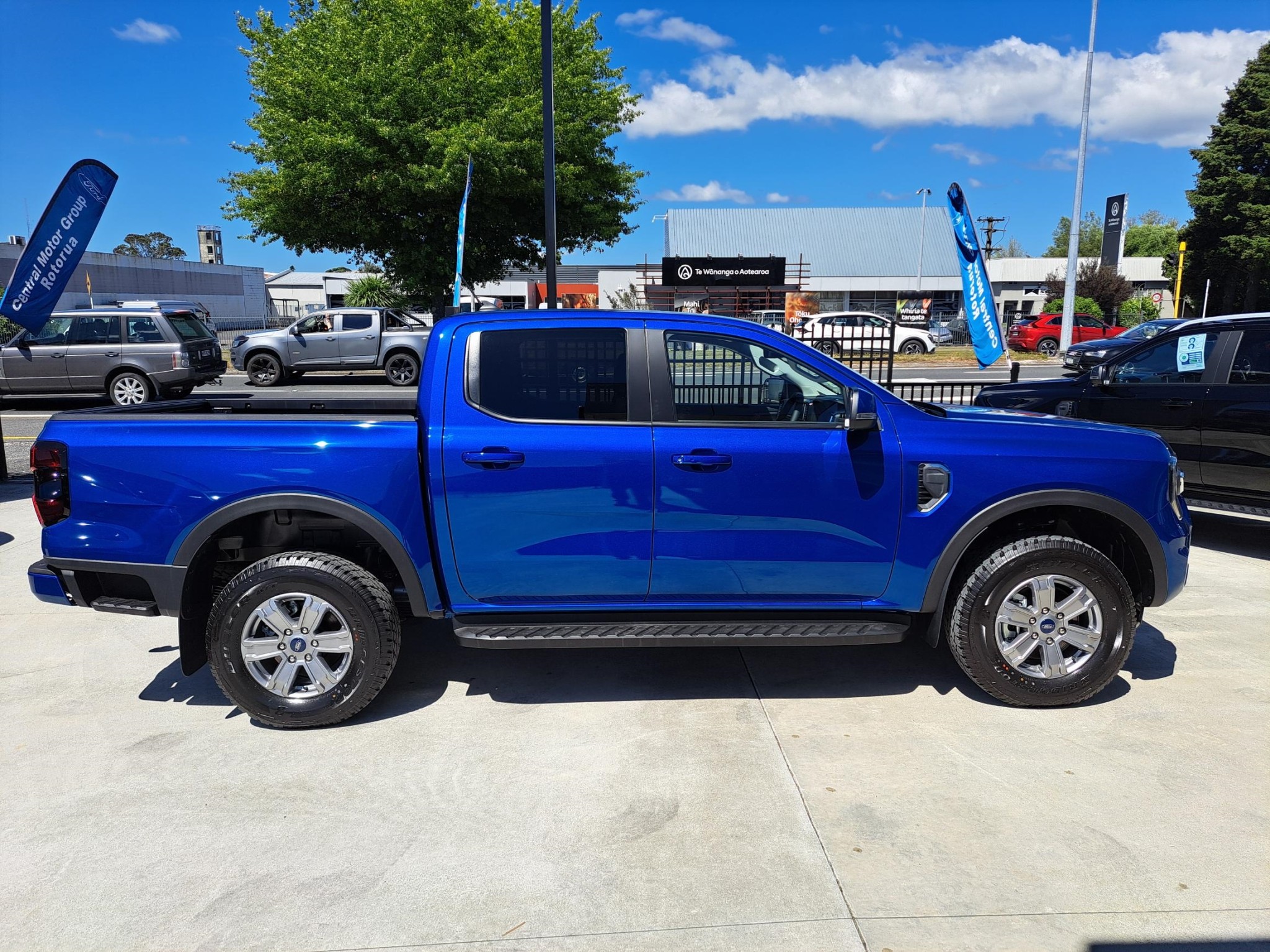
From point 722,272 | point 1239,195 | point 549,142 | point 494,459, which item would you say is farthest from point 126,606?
point 1239,195

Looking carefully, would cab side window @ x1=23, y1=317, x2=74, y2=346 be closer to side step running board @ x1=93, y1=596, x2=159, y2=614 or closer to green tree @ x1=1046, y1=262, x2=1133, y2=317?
side step running board @ x1=93, y1=596, x2=159, y2=614

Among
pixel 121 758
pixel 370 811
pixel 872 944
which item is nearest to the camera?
pixel 872 944

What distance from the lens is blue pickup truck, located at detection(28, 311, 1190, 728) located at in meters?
3.82

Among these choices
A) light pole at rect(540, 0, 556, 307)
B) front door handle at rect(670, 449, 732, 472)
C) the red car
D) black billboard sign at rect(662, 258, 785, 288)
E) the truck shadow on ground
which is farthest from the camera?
black billboard sign at rect(662, 258, 785, 288)

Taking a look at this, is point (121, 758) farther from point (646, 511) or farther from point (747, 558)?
point (747, 558)

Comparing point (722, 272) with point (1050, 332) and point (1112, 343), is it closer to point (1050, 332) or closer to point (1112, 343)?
point (1050, 332)

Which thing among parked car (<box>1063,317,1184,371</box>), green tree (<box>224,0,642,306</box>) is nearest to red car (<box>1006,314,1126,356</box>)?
Result: parked car (<box>1063,317,1184,371</box>)

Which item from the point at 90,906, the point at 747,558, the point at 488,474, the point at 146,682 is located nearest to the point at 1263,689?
the point at 747,558

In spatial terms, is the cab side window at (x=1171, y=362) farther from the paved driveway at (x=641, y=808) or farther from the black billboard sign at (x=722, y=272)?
the black billboard sign at (x=722, y=272)

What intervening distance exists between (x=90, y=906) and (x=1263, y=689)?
16.3 feet

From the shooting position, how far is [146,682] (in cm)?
446

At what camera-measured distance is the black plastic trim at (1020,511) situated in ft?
13.0

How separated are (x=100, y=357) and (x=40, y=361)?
1.02m

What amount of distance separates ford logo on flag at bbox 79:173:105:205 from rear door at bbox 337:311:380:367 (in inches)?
393
